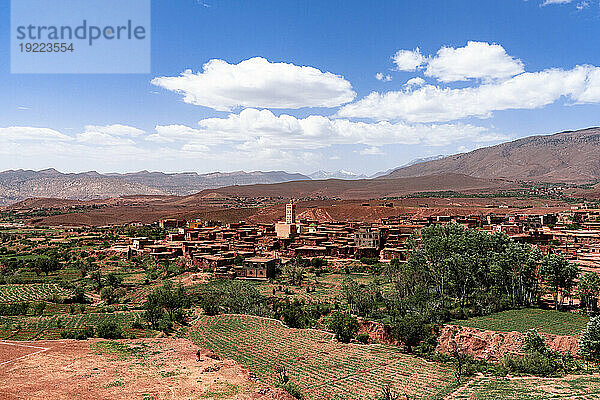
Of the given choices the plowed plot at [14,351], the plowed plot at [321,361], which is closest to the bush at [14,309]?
the plowed plot at [14,351]

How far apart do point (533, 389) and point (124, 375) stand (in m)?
18.2

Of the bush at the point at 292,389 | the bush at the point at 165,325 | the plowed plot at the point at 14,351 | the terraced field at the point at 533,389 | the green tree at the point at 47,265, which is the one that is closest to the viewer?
the terraced field at the point at 533,389

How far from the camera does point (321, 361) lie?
2695cm

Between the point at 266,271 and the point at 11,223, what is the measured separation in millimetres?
101896

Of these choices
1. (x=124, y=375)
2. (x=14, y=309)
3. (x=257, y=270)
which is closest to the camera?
(x=124, y=375)

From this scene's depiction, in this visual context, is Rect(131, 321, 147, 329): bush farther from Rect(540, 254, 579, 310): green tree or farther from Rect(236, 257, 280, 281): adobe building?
Rect(540, 254, 579, 310): green tree

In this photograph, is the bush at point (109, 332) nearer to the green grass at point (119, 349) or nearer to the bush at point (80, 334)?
the bush at point (80, 334)

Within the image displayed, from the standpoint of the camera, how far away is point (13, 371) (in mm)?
22625

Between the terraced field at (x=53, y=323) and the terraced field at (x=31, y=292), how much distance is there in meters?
9.32

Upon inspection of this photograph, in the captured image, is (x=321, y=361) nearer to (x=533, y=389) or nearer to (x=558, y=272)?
(x=533, y=389)

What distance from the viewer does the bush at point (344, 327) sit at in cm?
3156

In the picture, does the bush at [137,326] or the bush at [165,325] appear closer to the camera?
the bush at [165,325]

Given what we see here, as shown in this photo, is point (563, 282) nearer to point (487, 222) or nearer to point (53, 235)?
point (487, 222)

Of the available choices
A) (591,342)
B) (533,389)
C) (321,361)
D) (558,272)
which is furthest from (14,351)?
(558,272)
